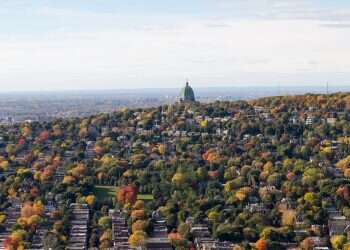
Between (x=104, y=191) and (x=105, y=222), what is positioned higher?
(x=104, y=191)

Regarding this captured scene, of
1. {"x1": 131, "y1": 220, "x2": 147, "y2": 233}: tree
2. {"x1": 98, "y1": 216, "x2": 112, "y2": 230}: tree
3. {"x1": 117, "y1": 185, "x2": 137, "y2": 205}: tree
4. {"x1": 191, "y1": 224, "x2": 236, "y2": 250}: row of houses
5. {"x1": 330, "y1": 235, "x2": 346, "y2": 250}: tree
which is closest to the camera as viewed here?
{"x1": 191, "y1": 224, "x2": 236, "y2": 250}: row of houses

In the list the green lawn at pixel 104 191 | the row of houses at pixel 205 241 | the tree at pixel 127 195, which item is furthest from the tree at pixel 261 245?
the green lawn at pixel 104 191

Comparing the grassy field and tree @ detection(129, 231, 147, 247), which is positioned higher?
the grassy field

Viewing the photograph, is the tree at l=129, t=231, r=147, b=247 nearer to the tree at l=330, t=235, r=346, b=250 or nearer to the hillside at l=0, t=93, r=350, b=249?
the hillside at l=0, t=93, r=350, b=249

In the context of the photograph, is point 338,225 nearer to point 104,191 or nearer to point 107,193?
point 107,193

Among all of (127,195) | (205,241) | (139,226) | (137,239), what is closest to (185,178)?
(127,195)

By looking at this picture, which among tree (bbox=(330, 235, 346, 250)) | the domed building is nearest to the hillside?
tree (bbox=(330, 235, 346, 250))

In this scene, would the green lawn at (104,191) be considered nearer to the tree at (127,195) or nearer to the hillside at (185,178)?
the hillside at (185,178)
